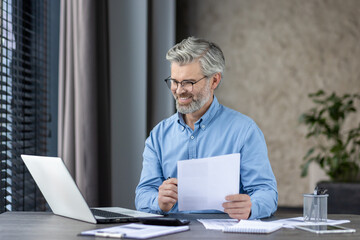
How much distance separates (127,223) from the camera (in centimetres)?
144

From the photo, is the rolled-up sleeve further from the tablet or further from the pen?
the pen

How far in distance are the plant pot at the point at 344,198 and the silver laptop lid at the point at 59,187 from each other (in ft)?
7.76

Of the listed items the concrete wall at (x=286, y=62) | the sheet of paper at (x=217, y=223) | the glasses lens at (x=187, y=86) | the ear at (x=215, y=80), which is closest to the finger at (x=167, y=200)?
the sheet of paper at (x=217, y=223)

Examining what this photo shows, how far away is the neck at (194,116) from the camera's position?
195cm

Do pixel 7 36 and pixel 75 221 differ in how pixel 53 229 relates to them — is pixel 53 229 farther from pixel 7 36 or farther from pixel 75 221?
pixel 7 36

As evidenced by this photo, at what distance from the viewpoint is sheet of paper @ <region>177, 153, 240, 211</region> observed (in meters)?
1.46

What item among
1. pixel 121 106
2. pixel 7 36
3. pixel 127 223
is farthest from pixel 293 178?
pixel 127 223

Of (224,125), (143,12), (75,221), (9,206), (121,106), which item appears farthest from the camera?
(143,12)

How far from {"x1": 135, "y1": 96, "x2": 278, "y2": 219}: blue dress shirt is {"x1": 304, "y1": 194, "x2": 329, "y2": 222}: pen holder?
231 millimetres

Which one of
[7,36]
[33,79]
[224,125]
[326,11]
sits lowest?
[224,125]

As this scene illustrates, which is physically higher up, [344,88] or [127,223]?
[344,88]

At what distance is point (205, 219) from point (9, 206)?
1.28 meters

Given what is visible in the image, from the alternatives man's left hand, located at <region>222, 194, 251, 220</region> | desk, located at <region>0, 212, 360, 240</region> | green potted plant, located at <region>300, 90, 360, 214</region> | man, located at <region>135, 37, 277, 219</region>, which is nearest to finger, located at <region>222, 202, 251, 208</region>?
man's left hand, located at <region>222, 194, 251, 220</region>

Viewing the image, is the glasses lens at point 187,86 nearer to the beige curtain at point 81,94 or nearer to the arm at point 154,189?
the arm at point 154,189
